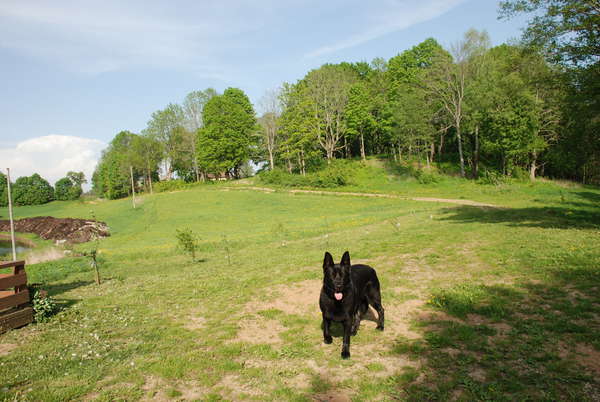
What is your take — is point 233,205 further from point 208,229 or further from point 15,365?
point 15,365

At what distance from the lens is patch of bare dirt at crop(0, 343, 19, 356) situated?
7.69m

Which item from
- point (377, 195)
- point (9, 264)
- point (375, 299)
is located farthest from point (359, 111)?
point (9, 264)

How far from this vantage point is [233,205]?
52125mm

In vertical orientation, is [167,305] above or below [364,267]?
below

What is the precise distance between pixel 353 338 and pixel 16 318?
9.06 metres

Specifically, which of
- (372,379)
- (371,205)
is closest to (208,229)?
(371,205)

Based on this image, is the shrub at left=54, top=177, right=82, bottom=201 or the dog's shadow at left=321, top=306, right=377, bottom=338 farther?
the shrub at left=54, top=177, right=82, bottom=201

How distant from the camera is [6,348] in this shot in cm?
794

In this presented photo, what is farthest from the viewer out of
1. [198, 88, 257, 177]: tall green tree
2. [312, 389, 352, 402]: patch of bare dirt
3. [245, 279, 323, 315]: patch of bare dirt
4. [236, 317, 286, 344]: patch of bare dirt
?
[198, 88, 257, 177]: tall green tree

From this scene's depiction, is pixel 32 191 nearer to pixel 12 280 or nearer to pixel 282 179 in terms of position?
pixel 282 179

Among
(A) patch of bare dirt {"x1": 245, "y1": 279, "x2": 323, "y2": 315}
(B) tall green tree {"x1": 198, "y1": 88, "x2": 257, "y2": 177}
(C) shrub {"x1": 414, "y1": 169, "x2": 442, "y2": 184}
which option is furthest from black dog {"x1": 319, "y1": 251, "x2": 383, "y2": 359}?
(B) tall green tree {"x1": 198, "y1": 88, "x2": 257, "y2": 177}

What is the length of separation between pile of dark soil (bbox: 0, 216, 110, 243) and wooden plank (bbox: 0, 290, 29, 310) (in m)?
28.0

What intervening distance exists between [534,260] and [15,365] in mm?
15227

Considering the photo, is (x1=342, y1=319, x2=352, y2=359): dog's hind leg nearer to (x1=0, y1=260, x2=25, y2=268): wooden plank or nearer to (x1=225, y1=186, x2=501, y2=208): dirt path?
(x1=0, y1=260, x2=25, y2=268): wooden plank
